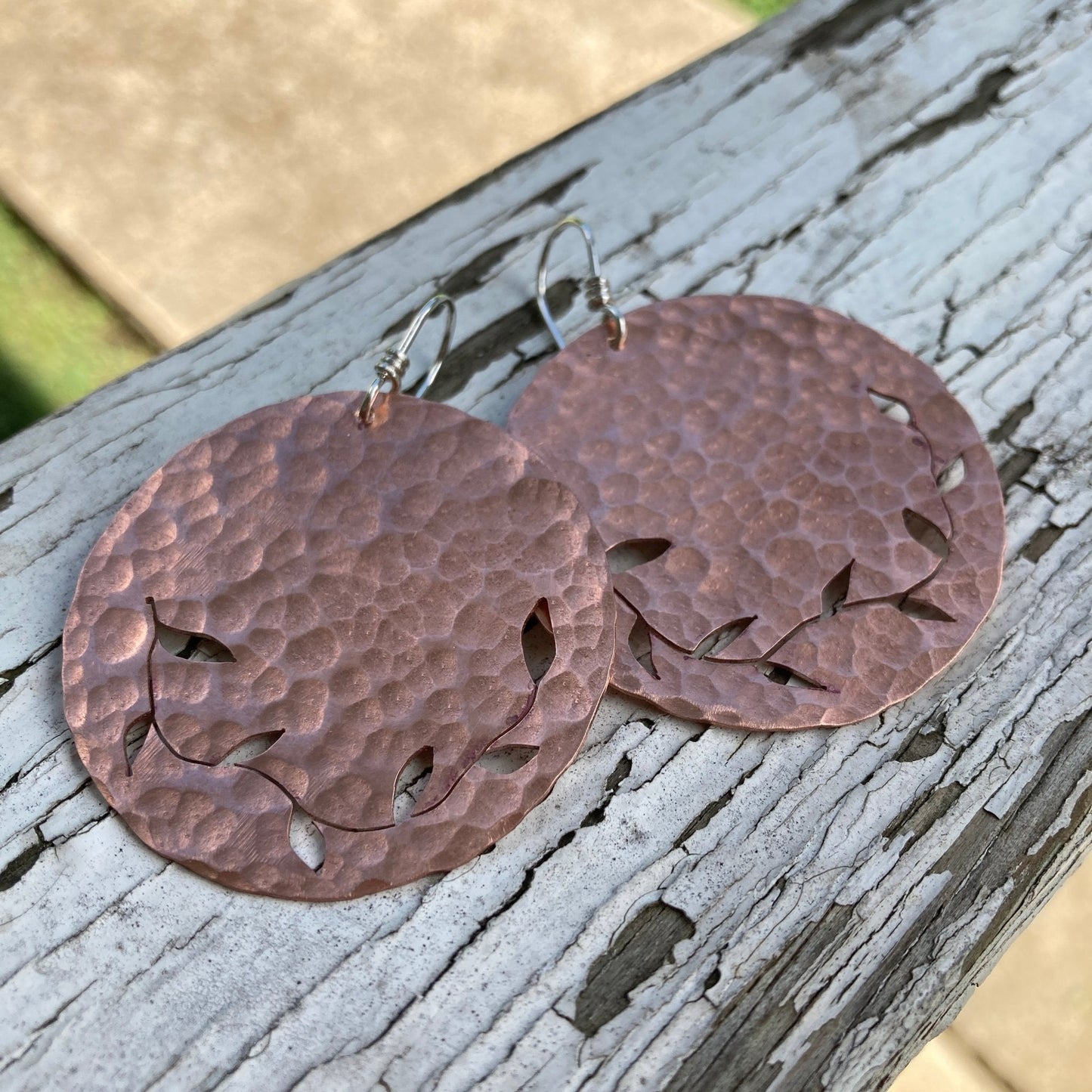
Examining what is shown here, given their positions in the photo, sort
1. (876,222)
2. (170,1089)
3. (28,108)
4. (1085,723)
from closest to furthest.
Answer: (170,1089) → (1085,723) → (876,222) → (28,108)

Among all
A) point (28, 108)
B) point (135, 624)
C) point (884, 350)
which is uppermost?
point (884, 350)

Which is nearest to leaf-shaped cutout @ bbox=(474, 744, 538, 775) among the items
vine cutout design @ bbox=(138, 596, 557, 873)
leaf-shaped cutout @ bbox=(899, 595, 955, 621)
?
vine cutout design @ bbox=(138, 596, 557, 873)

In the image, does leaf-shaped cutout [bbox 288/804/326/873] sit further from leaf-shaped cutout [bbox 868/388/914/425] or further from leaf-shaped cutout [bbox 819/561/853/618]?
leaf-shaped cutout [bbox 868/388/914/425]

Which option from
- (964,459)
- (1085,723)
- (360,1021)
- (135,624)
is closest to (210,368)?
(135,624)

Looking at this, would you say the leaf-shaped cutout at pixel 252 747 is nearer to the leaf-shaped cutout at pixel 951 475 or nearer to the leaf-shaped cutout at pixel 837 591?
the leaf-shaped cutout at pixel 837 591

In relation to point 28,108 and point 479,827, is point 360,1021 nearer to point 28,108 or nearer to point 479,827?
point 479,827

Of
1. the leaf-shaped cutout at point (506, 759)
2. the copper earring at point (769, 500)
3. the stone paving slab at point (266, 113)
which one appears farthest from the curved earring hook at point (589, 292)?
the stone paving slab at point (266, 113)

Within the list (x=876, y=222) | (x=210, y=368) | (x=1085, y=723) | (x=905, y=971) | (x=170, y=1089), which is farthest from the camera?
(x=876, y=222)
